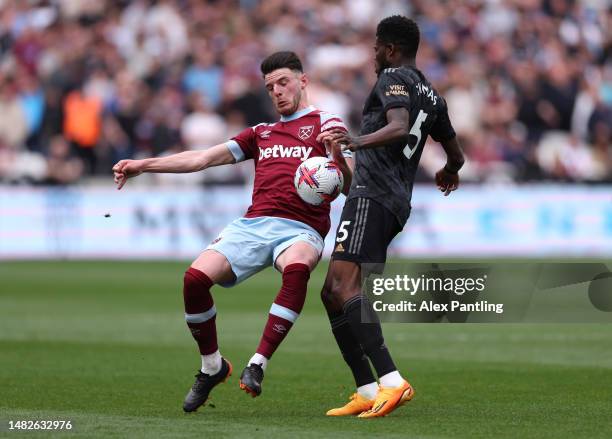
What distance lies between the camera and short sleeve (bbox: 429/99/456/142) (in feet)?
28.4

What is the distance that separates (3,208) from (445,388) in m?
14.1

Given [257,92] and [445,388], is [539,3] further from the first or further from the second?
[445,388]

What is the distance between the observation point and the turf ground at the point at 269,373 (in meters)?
7.88

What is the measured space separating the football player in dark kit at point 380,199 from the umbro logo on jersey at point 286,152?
476 millimetres

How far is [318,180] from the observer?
854 centimetres

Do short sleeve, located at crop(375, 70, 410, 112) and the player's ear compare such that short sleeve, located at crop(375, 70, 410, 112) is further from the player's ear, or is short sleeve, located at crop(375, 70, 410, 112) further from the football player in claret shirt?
the player's ear

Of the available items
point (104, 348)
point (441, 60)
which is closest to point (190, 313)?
point (104, 348)

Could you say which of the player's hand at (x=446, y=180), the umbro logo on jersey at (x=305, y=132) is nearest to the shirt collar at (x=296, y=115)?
the umbro logo on jersey at (x=305, y=132)

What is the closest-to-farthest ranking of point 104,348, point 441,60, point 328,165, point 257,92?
1. point 328,165
2. point 104,348
3. point 257,92
4. point 441,60

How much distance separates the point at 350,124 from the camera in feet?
83.4

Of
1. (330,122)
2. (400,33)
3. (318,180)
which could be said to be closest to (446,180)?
(330,122)

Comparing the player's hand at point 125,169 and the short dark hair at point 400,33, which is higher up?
the short dark hair at point 400,33

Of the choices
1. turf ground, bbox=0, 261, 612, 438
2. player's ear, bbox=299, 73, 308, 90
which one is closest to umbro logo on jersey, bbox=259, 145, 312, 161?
player's ear, bbox=299, 73, 308, 90

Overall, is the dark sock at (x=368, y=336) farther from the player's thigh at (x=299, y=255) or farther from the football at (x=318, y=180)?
the football at (x=318, y=180)
